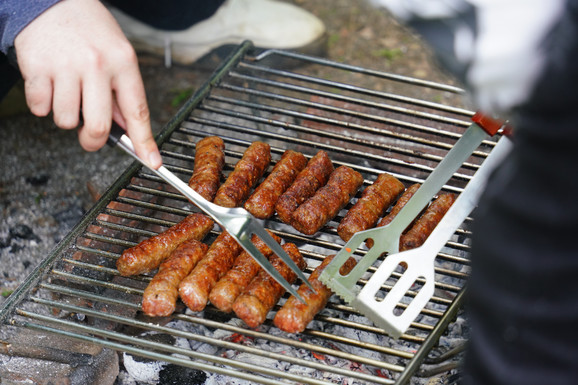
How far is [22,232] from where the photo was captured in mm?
3916

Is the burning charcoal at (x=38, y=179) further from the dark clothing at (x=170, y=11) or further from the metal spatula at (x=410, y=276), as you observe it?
the metal spatula at (x=410, y=276)

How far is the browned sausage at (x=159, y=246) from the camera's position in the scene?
262 centimetres

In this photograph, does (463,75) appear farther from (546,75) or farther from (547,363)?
(547,363)

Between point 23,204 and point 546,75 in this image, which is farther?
point 23,204

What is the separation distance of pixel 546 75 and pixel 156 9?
4727 mm

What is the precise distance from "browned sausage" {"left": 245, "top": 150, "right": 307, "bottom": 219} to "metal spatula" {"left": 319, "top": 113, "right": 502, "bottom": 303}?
0.63 meters

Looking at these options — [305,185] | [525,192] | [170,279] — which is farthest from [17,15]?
[525,192]

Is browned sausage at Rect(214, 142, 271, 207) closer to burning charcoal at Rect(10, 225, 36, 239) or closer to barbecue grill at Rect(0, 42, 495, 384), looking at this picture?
barbecue grill at Rect(0, 42, 495, 384)

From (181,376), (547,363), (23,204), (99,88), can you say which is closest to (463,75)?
(547,363)

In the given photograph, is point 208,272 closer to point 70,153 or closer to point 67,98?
point 67,98

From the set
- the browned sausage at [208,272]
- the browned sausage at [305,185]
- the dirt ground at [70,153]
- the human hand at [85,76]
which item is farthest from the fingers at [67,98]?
the dirt ground at [70,153]

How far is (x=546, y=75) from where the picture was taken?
0.97 meters

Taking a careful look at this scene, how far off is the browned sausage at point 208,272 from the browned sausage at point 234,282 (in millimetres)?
35

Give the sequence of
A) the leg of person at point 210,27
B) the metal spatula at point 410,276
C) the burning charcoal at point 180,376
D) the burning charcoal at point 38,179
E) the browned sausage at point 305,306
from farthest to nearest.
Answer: the leg of person at point 210,27, the burning charcoal at point 38,179, the burning charcoal at point 180,376, the browned sausage at point 305,306, the metal spatula at point 410,276
